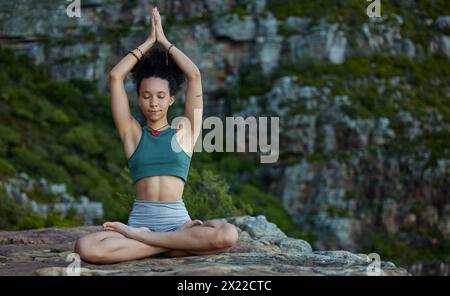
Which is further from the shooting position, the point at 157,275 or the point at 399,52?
the point at 399,52

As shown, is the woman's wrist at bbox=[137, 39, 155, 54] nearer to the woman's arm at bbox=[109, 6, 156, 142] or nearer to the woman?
the woman

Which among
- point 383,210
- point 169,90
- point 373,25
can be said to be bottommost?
point 383,210

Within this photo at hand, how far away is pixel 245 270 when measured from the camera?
6391 millimetres

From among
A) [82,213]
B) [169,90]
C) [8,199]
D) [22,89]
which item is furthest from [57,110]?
[169,90]

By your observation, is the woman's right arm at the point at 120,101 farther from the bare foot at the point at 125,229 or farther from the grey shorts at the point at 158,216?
the bare foot at the point at 125,229

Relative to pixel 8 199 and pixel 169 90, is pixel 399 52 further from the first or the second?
pixel 169 90

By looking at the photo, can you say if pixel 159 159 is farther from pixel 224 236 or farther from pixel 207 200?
pixel 207 200

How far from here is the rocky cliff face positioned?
4194cm

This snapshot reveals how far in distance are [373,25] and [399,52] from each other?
6.67 ft

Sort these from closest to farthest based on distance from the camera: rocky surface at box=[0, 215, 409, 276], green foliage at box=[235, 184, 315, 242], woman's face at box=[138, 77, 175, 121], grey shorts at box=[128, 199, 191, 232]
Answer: rocky surface at box=[0, 215, 409, 276]
grey shorts at box=[128, 199, 191, 232]
woman's face at box=[138, 77, 175, 121]
green foliage at box=[235, 184, 315, 242]

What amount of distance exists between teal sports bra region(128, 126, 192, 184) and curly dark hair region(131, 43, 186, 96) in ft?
1.52

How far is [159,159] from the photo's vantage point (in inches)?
300

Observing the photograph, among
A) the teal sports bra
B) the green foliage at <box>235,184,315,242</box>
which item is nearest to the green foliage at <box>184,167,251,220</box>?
the teal sports bra
